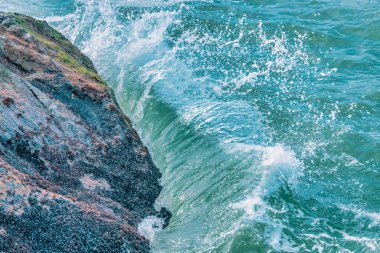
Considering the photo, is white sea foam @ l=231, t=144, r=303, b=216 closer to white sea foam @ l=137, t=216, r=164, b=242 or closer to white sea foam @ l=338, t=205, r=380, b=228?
white sea foam @ l=338, t=205, r=380, b=228

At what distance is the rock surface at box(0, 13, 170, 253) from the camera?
29.0 feet

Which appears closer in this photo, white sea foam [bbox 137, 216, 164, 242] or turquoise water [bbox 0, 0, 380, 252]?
white sea foam [bbox 137, 216, 164, 242]

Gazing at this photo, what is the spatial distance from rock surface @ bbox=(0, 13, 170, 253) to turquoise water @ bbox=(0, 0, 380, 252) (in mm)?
1005

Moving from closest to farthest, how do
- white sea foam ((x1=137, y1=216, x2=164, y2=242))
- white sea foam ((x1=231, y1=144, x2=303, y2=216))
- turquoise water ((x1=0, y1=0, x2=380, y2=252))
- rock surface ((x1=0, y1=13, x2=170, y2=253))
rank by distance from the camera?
rock surface ((x1=0, y1=13, x2=170, y2=253)), white sea foam ((x1=137, y1=216, x2=164, y2=242)), turquoise water ((x1=0, y1=0, x2=380, y2=252)), white sea foam ((x1=231, y1=144, x2=303, y2=216))

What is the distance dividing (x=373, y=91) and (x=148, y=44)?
8462 millimetres

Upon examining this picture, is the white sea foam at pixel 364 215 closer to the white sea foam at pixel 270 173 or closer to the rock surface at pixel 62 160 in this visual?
the white sea foam at pixel 270 173

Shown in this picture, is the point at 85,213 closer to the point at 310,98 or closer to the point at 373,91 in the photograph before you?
the point at 310,98

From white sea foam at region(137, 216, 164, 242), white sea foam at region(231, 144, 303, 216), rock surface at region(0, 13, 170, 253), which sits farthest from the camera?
white sea foam at region(231, 144, 303, 216)

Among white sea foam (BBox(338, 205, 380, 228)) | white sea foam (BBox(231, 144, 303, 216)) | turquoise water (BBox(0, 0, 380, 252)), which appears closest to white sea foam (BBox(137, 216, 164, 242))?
turquoise water (BBox(0, 0, 380, 252))

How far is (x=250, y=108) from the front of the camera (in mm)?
16094

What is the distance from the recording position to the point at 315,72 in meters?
18.2

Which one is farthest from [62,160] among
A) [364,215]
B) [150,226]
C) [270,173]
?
[364,215]

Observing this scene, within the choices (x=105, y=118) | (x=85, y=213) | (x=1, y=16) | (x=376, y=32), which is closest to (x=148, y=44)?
(x=1, y=16)

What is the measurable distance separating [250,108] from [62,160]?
→ 712 centimetres
